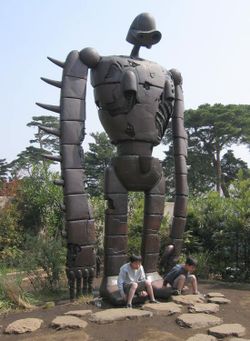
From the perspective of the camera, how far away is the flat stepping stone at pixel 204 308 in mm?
4918

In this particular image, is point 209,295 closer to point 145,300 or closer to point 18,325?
point 145,300

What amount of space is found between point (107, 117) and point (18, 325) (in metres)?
2.75

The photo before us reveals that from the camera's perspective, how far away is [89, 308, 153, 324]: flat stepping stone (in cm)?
449

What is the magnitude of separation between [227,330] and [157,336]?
66 cm

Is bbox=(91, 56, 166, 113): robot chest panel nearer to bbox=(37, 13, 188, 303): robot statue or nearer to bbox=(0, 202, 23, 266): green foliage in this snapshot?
bbox=(37, 13, 188, 303): robot statue

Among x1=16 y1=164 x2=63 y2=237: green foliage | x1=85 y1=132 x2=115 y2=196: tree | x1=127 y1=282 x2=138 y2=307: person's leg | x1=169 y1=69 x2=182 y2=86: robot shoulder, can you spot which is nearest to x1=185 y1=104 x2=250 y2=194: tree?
x1=85 y1=132 x2=115 y2=196: tree

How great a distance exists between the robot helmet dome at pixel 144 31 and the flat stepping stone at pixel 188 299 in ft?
11.0

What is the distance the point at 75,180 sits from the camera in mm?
5469

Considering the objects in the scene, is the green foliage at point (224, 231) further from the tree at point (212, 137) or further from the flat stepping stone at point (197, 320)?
the tree at point (212, 137)

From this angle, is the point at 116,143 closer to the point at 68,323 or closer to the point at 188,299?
the point at 188,299

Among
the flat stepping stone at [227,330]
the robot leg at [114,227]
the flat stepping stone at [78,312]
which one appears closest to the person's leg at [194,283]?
the robot leg at [114,227]

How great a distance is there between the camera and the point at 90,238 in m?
5.47

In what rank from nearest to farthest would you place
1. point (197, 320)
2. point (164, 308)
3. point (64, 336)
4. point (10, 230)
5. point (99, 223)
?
point (64, 336), point (197, 320), point (164, 308), point (99, 223), point (10, 230)

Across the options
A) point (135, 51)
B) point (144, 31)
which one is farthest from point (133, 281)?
point (144, 31)
